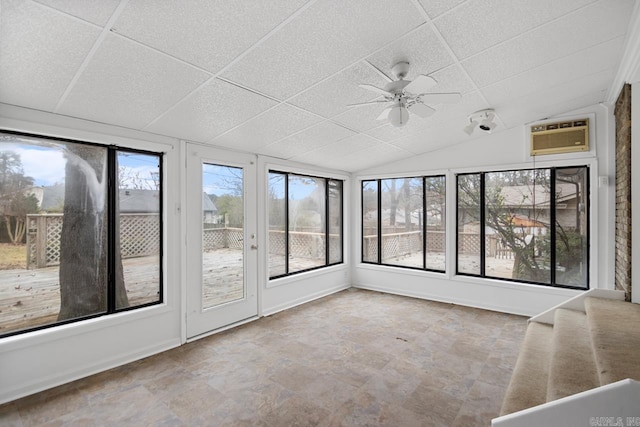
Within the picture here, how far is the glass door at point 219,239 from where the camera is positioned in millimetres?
3684

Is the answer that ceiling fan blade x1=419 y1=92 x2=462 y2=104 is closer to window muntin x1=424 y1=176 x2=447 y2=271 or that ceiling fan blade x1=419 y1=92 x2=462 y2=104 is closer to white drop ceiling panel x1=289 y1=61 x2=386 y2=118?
white drop ceiling panel x1=289 y1=61 x2=386 y2=118

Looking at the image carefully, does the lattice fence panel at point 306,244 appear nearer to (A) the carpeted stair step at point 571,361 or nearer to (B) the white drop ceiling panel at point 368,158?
(B) the white drop ceiling panel at point 368,158

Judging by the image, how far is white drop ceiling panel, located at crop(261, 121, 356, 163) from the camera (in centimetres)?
374

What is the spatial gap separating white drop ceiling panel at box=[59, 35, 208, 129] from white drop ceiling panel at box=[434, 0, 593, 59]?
1.83 meters

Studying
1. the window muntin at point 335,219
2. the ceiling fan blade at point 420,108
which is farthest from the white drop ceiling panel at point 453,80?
the window muntin at point 335,219

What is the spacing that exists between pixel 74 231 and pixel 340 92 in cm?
283

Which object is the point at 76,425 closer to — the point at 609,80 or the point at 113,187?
the point at 113,187

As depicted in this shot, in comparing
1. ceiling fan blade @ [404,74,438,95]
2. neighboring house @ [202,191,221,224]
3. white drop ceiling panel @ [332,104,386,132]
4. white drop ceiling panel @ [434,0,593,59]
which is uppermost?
white drop ceiling panel @ [434,0,593,59]

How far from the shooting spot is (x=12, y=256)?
8.56ft

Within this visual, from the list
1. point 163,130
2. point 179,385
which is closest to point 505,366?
point 179,385

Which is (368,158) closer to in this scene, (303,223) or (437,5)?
(303,223)

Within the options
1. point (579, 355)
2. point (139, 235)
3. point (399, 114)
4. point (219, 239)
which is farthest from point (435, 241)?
point (139, 235)

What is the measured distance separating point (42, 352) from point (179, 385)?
1192mm

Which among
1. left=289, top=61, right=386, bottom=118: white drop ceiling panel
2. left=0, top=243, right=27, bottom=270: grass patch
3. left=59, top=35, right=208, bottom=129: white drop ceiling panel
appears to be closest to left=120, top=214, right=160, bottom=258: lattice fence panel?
left=0, top=243, right=27, bottom=270: grass patch
